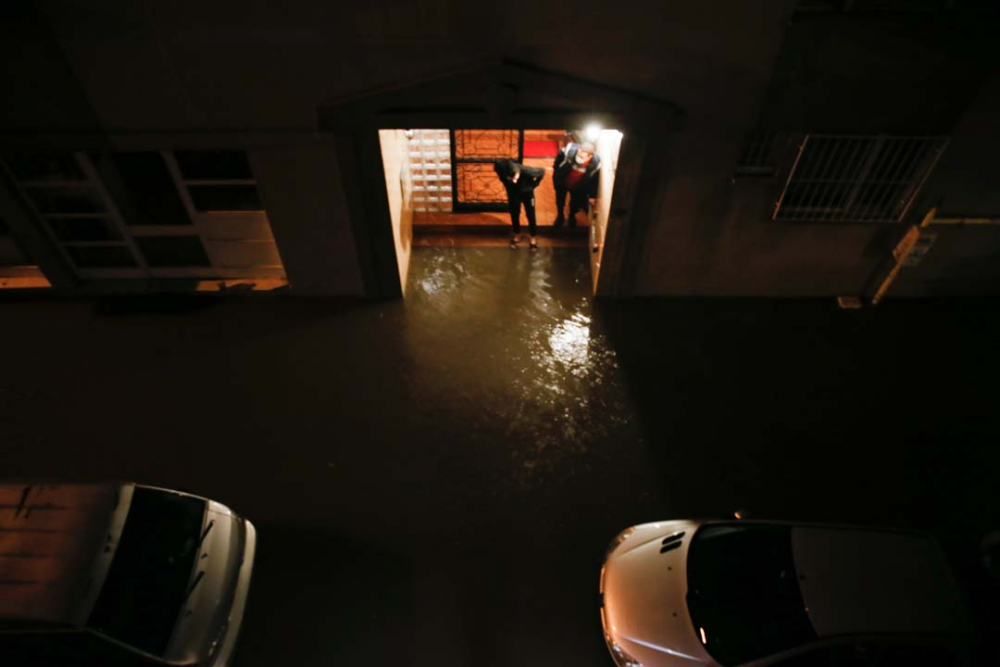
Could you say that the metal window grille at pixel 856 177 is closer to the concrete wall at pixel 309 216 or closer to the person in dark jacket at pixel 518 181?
the person in dark jacket at pixel 518 181

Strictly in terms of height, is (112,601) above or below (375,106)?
Answer: below

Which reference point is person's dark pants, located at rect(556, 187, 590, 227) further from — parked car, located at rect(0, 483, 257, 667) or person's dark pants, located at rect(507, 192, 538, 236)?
parked car, located at rect(0, 483, 257, 667)

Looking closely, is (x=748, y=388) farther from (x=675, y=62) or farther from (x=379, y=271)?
(x=379, y=271)

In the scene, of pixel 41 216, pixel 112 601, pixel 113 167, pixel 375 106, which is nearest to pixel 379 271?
pixel 375 106

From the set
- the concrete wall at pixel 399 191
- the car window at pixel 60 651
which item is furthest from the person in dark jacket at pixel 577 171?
the car window at pixel 60 651

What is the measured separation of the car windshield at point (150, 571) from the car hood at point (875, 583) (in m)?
4.96

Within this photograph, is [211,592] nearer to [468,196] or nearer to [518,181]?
[518,181]

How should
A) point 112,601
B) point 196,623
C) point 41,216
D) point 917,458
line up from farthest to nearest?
point 41,216
point 917,458
point 196,623
point 112,601

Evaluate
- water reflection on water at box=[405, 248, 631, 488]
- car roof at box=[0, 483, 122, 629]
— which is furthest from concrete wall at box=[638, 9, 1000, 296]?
car roof at box=[0, 483, 122, 629]

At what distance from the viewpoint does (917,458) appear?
655cm

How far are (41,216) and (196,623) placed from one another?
6310 millimetres

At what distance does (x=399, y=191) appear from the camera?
8.55 meters


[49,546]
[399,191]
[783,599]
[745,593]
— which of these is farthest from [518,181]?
[49,546]

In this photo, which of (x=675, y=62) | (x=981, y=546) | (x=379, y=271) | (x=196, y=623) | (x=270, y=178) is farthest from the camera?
(x=379, y=271)
